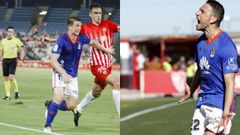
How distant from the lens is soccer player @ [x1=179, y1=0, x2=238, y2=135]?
21.1 feet

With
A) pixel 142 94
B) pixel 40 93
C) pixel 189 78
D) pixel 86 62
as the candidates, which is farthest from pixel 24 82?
pixel 142 94

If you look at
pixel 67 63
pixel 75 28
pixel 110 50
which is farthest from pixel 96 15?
pixel 67 63

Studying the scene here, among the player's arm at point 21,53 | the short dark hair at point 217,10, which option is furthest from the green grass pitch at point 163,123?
the short dark hair at point 217,10

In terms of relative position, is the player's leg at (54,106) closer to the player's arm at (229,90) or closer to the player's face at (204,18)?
the player's face at (204,18)

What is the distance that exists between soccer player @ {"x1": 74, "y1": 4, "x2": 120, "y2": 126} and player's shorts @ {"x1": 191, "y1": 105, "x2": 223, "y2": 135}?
1.95 meters

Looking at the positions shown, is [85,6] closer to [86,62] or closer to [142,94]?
[86,62]

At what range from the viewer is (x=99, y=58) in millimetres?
8562

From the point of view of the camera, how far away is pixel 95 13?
8.33 m

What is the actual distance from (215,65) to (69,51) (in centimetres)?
235

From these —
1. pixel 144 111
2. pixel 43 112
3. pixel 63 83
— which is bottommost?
pixel 144 111

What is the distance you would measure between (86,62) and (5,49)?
87cm

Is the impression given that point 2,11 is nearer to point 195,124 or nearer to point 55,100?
point 55,100

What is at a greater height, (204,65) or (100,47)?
(100,47)

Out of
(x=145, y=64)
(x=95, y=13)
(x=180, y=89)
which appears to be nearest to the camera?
(x=95, y=13)
